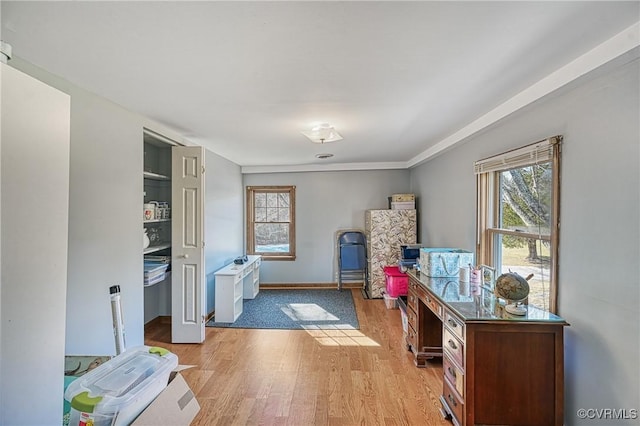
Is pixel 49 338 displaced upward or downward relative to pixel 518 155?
downward

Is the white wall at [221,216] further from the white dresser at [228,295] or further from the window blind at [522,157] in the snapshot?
the window blind at [522,157]

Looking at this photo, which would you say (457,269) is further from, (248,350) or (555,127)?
(248,350)

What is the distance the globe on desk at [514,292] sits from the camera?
1.72 m

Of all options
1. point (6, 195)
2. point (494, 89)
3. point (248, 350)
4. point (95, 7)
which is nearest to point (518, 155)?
point (494, 89)

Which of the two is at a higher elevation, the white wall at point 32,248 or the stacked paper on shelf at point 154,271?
the white wall at point 32,248

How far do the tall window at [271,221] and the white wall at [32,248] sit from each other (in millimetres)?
4316

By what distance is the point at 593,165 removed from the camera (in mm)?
1529

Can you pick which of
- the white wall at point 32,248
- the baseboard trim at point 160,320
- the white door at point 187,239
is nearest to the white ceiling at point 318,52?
the white wall at point 32,248

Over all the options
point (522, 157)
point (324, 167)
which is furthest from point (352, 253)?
point (522, 157)

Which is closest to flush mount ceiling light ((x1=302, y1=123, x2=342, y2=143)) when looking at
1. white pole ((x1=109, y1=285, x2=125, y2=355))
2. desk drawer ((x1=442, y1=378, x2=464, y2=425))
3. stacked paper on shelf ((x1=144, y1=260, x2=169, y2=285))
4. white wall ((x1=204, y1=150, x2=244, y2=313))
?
white wall ((x1=204, y1=150, x2=244, y2=313))

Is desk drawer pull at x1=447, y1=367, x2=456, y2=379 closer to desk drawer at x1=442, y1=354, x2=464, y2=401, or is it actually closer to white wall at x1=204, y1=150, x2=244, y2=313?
desk drawer at x1=442, y1=354, x2=464, y2=401

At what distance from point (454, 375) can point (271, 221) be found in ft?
13.5

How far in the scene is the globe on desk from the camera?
1719 millimetres

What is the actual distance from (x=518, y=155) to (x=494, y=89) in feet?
1.87
